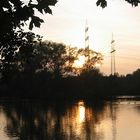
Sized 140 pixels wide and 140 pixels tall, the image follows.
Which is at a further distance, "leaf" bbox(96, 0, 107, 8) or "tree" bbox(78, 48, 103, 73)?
"tree" bbox(78, 48, 103, 73)

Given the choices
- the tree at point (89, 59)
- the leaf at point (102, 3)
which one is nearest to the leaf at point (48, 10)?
the leaf at point (102, 3)

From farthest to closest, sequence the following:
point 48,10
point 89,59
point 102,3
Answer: point 89,59 → point 102,3 → point 48,10

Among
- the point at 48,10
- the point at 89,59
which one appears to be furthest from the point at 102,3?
the point at 89,59

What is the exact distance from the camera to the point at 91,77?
374 feet

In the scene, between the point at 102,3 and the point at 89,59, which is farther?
the point at 89,59

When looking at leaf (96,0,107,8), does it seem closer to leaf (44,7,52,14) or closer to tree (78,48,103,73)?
leaf (44,7,52,14)

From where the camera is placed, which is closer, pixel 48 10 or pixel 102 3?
pixel 48 10

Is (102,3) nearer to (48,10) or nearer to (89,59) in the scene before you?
(48,10)

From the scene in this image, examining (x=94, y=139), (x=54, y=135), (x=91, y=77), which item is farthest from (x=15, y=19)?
(x=91, y=77)

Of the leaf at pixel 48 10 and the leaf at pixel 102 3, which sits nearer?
the leaf at pixel 48 10

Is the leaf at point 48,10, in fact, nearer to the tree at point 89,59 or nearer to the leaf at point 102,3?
the leaf at point 102,3

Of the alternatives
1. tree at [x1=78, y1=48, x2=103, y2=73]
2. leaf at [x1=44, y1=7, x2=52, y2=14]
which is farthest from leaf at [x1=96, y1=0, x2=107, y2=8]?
tree at [x1=78, y1=48, x2=103, y2=73]

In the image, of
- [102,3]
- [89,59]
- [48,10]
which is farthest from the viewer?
[89,59]

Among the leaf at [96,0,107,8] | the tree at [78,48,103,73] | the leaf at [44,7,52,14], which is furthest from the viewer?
the tree at [78,48,103,73]
